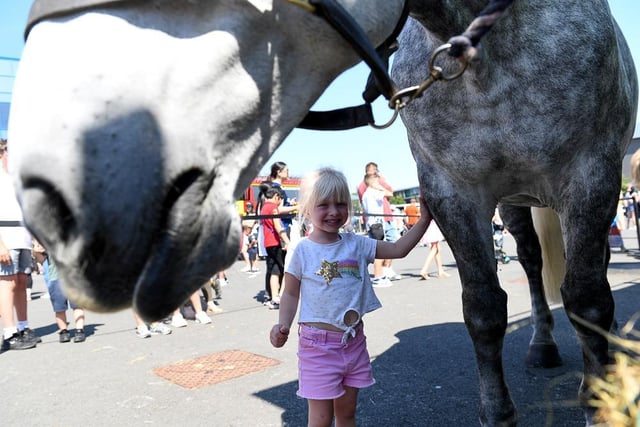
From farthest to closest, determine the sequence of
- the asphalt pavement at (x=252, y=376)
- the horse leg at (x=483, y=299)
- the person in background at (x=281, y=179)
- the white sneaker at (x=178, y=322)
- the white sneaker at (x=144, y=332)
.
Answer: the person in background at (x=281, y=179)
the white sneaker at (x=178, y=322)
the white sneaker at (x=144, y=332)
the asphalt pavement at (x=252, y=376)
the horse leg at (x=483, y=299)

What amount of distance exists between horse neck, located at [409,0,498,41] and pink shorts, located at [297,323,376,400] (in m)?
1.31

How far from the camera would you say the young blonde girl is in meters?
2.17

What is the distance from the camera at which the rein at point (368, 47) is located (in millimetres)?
973

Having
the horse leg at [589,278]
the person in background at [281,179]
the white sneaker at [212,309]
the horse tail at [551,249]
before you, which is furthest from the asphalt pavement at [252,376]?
the person in background at [281,179]

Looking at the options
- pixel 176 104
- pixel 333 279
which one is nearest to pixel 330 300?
pixel 333 279

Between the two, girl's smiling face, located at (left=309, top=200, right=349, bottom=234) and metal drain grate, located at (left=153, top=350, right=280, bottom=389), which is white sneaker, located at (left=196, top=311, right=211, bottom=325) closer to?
metal drain grate, located at (left=153, top=350, right=280, bottom=389)

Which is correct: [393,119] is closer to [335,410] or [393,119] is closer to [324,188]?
[324,188]

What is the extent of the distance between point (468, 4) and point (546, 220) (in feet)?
7.54

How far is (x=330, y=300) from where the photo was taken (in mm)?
2266

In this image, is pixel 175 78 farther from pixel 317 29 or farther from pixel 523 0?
pixel 523 0

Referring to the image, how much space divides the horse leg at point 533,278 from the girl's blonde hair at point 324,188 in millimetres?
1682

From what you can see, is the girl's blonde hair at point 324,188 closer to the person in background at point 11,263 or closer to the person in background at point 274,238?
the person in background at point 11,263

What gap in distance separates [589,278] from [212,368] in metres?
2.71

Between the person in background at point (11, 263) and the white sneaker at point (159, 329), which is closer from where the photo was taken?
the person in background at point (11, 263)
